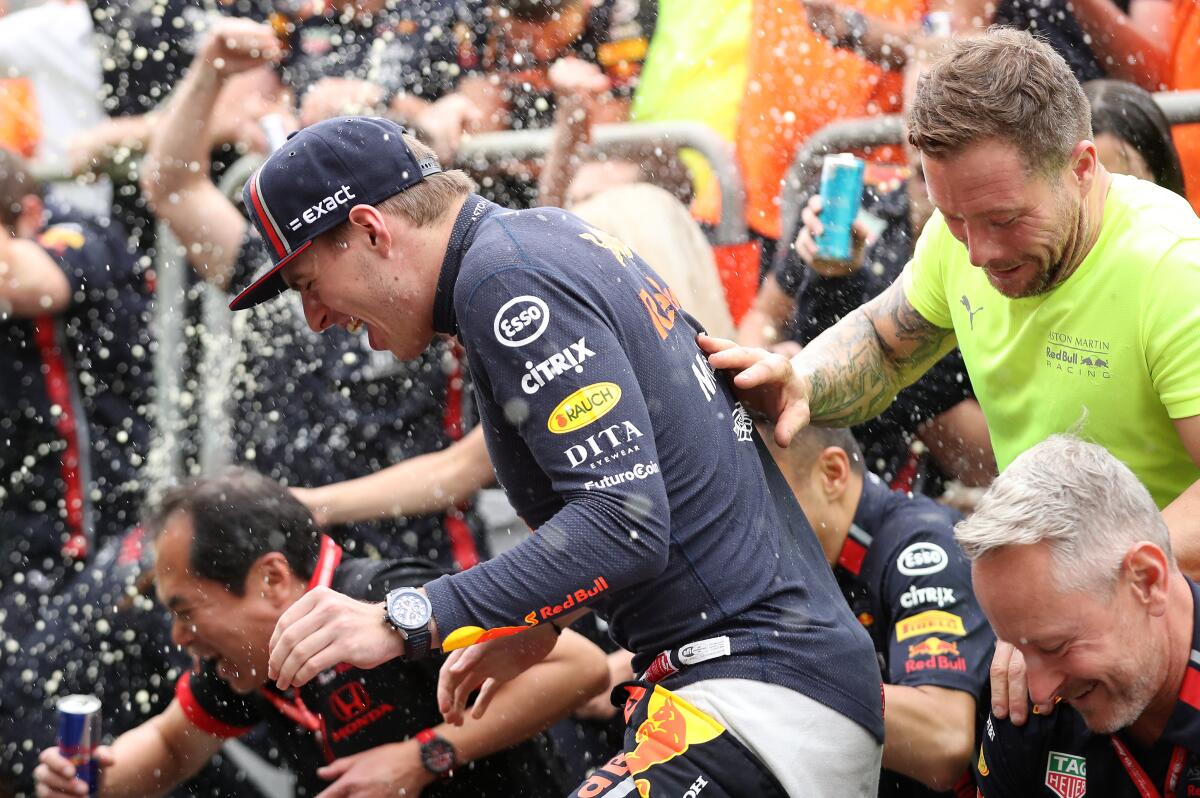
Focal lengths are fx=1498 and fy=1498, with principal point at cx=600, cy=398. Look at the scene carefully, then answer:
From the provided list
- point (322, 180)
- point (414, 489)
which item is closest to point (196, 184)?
point (414, 489)

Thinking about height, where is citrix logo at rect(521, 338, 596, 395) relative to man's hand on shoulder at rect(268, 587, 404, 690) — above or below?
above

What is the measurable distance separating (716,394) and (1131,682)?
3.27 ft

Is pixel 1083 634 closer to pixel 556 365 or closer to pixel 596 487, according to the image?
pixel 596 487

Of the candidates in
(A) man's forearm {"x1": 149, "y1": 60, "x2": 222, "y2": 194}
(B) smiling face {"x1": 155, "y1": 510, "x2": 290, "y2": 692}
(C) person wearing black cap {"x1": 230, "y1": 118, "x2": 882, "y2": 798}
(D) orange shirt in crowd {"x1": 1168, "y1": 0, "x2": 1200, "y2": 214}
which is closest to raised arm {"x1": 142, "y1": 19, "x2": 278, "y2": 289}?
(A) man's forearm {"x1": 149, "y1": 60, "x2": 222, "y2": 194}

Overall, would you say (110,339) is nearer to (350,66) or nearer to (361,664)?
(350,66)

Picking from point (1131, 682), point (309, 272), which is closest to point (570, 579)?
point (309, 272)

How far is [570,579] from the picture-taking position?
283 cm

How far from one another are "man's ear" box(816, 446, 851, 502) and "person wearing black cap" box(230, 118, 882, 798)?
865mm

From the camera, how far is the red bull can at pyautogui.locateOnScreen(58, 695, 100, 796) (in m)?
4.24

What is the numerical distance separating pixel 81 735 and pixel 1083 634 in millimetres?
2847

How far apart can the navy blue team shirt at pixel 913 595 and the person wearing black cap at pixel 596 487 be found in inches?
24.6

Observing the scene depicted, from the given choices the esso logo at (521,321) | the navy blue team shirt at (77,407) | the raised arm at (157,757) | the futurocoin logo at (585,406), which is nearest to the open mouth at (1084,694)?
the futurocoin logo at (585,406)

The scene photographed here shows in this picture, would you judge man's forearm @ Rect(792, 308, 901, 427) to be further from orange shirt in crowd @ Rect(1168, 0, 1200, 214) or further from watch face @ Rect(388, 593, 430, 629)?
orange shirt in crowd @ Rect(1168, 0, 1200, 214)

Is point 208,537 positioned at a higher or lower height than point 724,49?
lower
